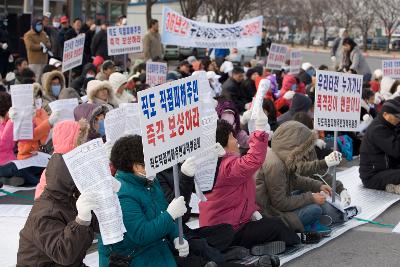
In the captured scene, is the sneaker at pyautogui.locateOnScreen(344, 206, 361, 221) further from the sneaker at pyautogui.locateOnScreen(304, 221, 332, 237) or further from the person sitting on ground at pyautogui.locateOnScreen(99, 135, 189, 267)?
the person sitting on ground at pyautogui.locateOnScreen(99, 135, 189, 267)

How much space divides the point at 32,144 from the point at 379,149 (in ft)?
14.0

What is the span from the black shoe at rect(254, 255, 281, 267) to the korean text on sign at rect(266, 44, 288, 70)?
33.2ft

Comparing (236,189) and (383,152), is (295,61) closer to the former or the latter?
(383,152)

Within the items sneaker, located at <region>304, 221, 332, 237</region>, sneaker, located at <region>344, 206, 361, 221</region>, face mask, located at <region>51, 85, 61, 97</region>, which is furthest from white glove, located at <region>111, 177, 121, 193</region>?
face mask, located at <region>51, 85, 61, 97</region>

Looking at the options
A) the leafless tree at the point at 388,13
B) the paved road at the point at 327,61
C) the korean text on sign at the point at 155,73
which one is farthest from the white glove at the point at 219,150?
the leafless tree at the point at 388,13

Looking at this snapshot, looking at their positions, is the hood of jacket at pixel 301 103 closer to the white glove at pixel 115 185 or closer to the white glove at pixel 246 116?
the white glove at pixel 246 116

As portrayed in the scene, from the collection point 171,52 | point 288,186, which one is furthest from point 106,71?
point 171,52

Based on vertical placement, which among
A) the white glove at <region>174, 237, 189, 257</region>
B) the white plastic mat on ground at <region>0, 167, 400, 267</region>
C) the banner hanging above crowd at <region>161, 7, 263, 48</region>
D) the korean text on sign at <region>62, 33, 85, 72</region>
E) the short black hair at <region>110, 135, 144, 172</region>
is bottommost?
the white plastic mat on ground at <region>0, 167, 400, 267</region>

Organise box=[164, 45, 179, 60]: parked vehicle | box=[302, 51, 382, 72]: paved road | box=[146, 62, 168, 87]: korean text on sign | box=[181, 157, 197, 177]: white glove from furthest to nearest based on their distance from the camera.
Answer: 1. box=[302, 51, 382, 72]: paved road
2. box=[164, 45, 179, 60]: parked vehicle
3. box=[146, 62, 168, 87]: korean text on sign
4. box=[181, 157, 197, 177]: white glove

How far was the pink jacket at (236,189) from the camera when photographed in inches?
236

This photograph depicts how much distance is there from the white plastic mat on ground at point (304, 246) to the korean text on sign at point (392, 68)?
15.4ft

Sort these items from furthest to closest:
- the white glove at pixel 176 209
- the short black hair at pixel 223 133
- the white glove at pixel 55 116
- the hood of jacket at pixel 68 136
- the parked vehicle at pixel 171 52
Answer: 1. the parked vehicle at pixel 171 52
2. the white glove at pixel 55 116
3. the short black hair at pixel 223 133
4. the hood of jacket at pixel 68 136
5. the white glove at pixel 176 209

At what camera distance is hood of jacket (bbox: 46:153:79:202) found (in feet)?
14.7

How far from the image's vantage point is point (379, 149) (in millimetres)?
9203
